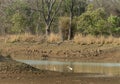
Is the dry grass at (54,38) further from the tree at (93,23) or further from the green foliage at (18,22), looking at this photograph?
the green foliage at (18,22)

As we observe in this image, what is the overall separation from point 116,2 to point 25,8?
25.8 m

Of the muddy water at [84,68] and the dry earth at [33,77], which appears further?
the muddy water at [84,68]

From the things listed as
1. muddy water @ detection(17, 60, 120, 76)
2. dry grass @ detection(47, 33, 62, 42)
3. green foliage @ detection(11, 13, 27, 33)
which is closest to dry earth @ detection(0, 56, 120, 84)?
muddy water @ detection(17, 60, 120, 76)

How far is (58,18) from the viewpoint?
51125 millimetres

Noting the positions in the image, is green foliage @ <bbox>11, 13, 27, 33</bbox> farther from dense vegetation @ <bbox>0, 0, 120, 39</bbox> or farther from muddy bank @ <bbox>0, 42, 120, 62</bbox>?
muddy bank @ <bbox>0, 42, 120, 62</bbox>

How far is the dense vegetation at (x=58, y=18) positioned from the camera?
42088mm

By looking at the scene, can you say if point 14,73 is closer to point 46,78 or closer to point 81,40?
point 46,78

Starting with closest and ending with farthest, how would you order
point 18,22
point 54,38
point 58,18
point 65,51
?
point 65,51, point 54,38, point 58,18, point 18,22

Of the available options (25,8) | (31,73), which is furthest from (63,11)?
(31,73)

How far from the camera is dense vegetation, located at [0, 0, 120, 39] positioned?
42.1 meters

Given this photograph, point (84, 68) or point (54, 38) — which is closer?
point (84, 68)

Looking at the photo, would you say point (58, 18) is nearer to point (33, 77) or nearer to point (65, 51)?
point (65, 51)

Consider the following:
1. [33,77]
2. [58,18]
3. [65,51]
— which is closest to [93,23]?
[58,18]

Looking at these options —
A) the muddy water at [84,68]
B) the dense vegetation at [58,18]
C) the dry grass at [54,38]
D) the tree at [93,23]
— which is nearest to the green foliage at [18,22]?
the dense vegetation at [58,18]
